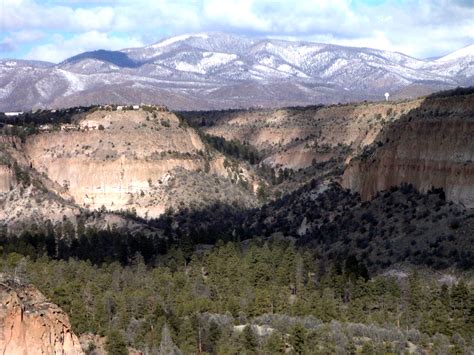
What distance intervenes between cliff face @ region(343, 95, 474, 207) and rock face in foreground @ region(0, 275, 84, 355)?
41025 mm

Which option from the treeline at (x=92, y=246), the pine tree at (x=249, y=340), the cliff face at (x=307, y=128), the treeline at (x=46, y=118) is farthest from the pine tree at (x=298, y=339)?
the treeline at (x=46, y=118)

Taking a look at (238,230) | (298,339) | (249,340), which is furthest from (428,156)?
(249,340)

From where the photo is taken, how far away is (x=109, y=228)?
92500mm

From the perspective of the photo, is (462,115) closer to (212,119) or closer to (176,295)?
(176,295)

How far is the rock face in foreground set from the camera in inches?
1235

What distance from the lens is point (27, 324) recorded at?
1252 inches

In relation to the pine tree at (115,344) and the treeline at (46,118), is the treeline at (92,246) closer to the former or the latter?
the pine tree at (115,344)

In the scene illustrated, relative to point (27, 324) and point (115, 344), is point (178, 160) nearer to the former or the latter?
point (115, 344)

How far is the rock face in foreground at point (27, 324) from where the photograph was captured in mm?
31375

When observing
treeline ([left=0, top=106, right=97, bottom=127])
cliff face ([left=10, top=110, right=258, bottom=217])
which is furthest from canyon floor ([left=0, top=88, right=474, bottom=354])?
treeline ([left=0, top=106, right=97, bottom=127])

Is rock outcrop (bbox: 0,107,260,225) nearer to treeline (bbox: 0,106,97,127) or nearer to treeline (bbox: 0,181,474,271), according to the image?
treeline (bbox: 0,106,97,127)

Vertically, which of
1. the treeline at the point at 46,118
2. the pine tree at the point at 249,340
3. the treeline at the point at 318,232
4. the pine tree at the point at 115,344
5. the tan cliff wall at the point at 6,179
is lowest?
the pine tree at the point at 249,340

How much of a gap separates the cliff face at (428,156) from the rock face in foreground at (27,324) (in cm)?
4103

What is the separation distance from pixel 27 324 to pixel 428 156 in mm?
48393
